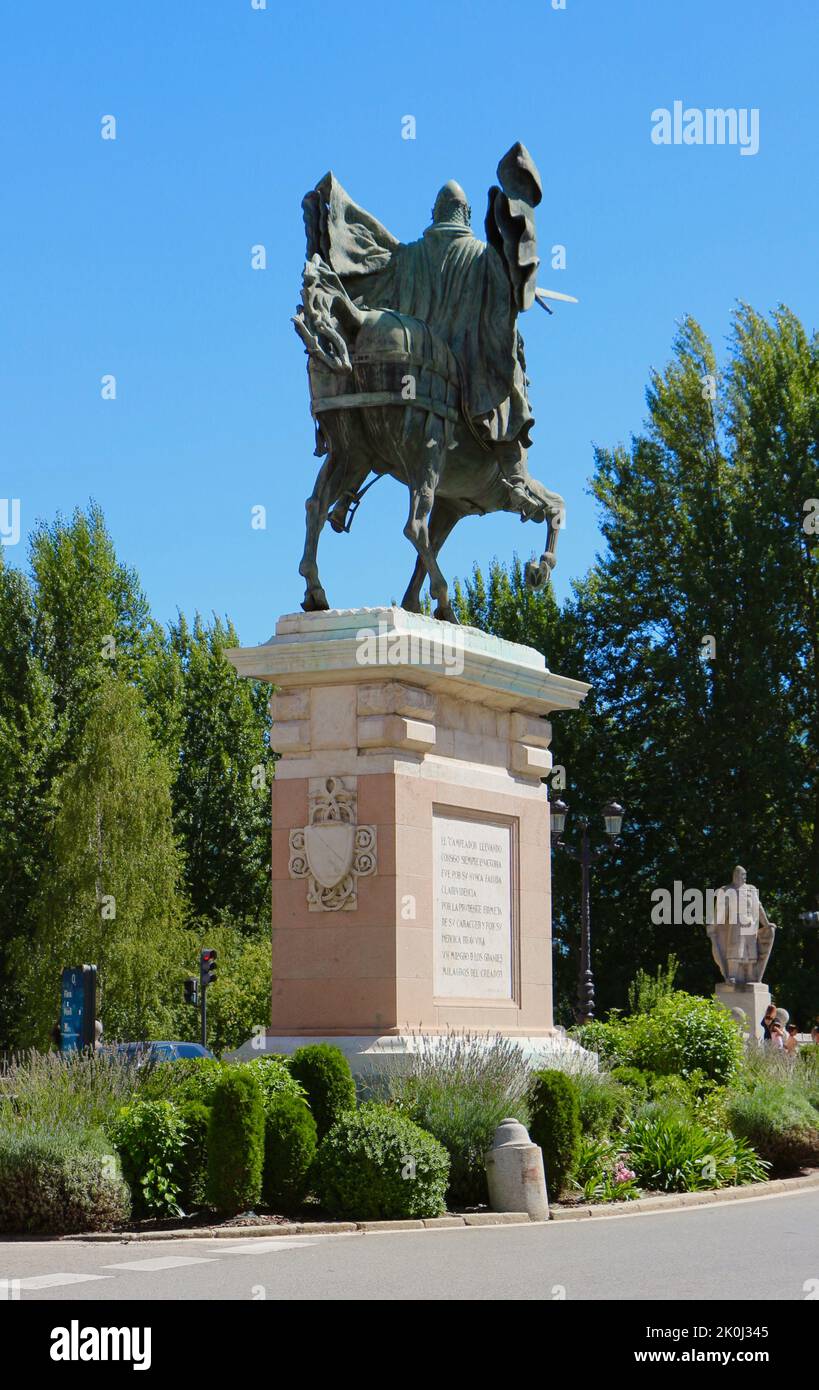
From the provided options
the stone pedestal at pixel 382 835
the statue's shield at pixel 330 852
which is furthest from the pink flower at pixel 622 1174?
the statue's shield at pixel 330 852

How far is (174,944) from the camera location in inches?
1682

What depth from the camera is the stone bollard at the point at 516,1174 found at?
13.4m

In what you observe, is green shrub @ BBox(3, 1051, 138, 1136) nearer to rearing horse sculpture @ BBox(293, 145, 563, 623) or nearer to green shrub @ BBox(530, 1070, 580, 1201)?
green shrub @ BBox(530, 1070, 580, 1201)

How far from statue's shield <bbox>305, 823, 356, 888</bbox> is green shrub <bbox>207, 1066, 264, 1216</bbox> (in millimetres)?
2657

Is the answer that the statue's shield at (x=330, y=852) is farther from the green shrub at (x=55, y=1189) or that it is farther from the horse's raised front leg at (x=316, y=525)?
the green shrub at (x=55, y=1189)

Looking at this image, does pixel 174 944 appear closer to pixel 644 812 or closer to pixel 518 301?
pixel 644 812

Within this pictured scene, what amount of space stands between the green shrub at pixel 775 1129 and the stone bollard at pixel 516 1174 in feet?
16.7

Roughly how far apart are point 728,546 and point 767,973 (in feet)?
33.3

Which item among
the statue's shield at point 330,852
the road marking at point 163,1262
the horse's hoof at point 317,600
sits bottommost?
the road marking at point 163,1262

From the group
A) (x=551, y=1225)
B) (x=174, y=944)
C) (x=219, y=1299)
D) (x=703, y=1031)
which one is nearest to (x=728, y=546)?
(x=174, y=944)

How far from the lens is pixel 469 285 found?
1752cm

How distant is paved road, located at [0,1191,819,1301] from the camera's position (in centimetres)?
946

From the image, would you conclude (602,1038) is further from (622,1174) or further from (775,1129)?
(622,1174)

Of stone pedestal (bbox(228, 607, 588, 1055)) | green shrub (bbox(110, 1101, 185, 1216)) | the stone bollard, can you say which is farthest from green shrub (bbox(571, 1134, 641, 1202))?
green shrub (bbox(110, 1101, 185, 1216))
